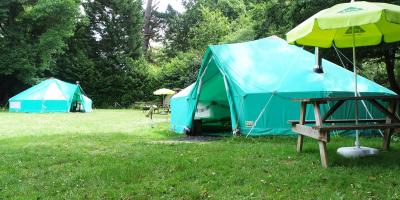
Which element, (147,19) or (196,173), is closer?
(196,173)

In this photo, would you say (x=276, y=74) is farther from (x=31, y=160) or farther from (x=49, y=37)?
(x=49, y=37)

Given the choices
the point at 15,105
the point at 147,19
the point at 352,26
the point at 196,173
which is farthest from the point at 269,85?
the point at 147,19

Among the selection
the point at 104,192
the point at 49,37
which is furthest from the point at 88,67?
the point at 104,192

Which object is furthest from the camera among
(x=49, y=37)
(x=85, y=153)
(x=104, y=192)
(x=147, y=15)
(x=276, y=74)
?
(x=147, y=15)

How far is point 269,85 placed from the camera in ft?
32.7

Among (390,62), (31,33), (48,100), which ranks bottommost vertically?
(48,100)

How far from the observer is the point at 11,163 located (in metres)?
6.57

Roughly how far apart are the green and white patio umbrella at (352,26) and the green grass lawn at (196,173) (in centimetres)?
107

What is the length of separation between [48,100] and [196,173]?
73.3 feet

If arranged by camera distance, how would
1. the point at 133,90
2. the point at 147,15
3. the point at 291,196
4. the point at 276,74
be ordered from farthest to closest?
the point at 147,15
the point at 133,90
the point at 276,74
the point at 291,196

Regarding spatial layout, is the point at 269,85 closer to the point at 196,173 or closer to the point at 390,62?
the point at 196,173

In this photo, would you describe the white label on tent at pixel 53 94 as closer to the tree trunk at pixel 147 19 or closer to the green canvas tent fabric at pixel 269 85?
the green canvas tent fabric at pixel 269 85

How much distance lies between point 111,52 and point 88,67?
2650 mm

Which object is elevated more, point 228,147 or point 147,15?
point 147,15
